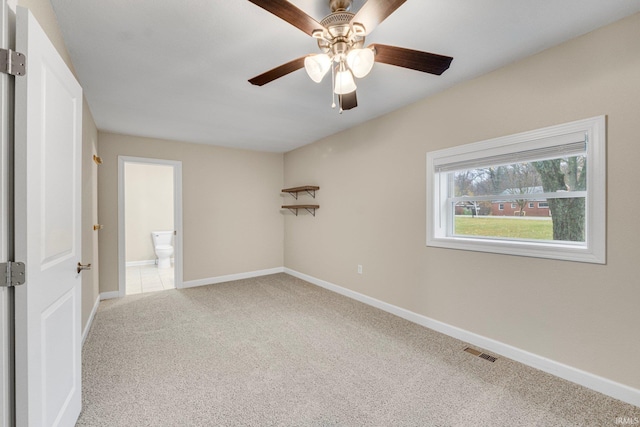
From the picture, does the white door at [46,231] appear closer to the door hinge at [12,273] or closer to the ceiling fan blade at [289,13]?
the door hinge at [12,273]

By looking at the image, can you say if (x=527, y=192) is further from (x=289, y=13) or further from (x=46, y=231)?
(x=46, y=231)

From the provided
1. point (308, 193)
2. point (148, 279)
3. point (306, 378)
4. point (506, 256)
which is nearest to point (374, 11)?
point (506, 256)

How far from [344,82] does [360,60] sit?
0.21 metres

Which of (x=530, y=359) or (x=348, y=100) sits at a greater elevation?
(x=348, y=100)

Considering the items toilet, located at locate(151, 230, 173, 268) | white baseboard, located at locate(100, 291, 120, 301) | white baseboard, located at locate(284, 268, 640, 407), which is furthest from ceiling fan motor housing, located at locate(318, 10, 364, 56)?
toilet, located at locate(151, 230, 173, 268)

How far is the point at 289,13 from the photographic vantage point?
4.16 ft

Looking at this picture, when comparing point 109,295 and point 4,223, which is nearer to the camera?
point 4,223

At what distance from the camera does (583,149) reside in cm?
195

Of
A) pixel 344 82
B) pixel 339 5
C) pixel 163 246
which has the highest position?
pixel 339 5

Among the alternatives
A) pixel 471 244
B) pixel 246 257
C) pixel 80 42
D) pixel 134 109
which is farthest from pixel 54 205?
pixel 246 257

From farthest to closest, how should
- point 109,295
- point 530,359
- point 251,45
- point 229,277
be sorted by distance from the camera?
1. point 229,277
2. point 109,295
3. point 530,359
4. point 251,45

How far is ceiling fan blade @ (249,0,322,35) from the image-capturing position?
1193 millimetres

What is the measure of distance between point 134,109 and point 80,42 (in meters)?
1.25

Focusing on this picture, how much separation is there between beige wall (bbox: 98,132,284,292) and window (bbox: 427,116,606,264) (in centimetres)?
324
